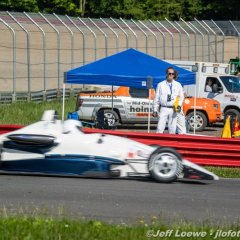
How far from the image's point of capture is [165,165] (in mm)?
14453

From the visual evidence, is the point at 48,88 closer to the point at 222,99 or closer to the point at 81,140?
the point at 222,99

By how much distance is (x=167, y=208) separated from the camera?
38.9 feet

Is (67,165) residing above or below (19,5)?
below

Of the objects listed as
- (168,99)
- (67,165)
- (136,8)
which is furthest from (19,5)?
(67,165)

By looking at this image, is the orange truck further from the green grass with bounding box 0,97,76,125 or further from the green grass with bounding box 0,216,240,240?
the green grass with bounding box 0,216,240,240

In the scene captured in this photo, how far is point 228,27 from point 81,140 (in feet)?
134

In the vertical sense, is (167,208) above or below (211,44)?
below

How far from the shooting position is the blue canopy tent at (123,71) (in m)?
22.5

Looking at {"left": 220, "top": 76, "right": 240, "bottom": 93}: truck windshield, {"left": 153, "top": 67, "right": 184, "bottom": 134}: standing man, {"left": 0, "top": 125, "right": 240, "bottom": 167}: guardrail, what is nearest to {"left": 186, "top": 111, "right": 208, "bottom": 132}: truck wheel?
{"left": 220, "top": 76, "right": 240, "bottom": 93}: truck windshield

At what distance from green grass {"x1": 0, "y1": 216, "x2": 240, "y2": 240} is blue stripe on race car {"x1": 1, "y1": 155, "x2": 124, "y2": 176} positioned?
477 centimetres

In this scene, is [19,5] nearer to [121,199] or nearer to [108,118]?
[108,118]

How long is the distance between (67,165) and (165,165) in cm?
161

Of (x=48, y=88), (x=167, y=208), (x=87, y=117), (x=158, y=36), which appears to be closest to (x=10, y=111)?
(x=87, y=117)

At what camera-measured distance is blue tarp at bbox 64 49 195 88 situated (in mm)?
22562
